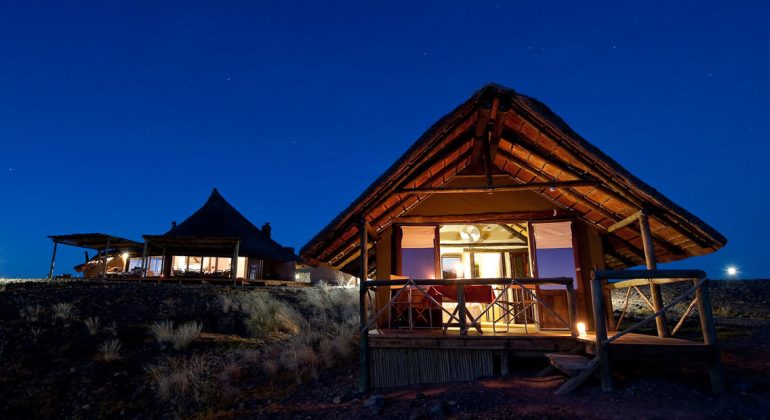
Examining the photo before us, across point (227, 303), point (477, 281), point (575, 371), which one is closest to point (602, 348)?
point (575, 371)

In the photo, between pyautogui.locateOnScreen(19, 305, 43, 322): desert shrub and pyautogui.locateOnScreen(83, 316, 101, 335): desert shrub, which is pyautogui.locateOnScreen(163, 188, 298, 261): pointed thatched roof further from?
pyautogui.locateOnScreen(83, 316, 101, 335): desert shrub

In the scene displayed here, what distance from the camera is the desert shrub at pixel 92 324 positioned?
11.3m

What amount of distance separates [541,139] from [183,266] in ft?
Result: 78.8

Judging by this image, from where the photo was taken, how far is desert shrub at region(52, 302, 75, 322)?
11.9 m

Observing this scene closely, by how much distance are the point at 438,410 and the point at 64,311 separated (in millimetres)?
11737

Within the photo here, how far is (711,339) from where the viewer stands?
563cm

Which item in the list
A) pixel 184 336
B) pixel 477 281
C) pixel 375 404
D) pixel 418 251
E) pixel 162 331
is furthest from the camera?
pixel 162 331

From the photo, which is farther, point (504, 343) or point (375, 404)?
point (504, 343)

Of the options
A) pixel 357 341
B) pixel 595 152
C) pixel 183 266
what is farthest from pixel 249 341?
pixel 183 266

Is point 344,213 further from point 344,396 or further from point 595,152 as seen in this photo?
point 595,152

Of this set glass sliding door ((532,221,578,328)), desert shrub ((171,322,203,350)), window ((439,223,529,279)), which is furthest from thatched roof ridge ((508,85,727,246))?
desert shrub ((171,322,203,350))

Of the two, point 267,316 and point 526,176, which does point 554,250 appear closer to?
point 526,176

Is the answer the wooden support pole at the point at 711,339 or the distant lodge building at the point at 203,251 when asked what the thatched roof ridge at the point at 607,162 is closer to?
the wooden support pole at the point at 711,339

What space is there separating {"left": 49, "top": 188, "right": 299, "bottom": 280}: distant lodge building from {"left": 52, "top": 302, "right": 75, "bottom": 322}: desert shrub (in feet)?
25.3
